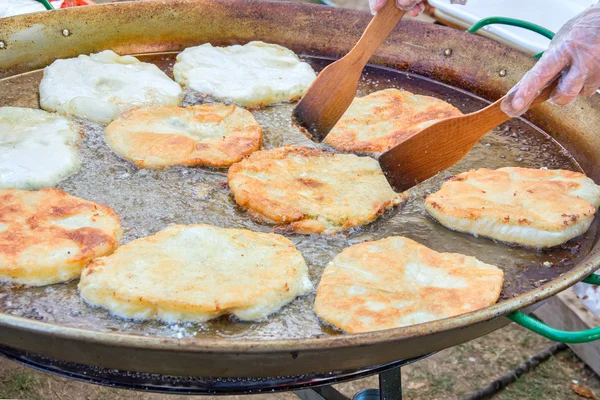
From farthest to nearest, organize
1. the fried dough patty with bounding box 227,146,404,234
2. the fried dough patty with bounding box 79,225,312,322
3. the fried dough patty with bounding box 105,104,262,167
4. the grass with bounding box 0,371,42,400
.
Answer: the grass with bounding box 0,371,42,400 → the fried dough patty with bounding box 105,104,262,167 → the fried dough patty with bounding box 227,146,404,234 → the fried dough patty with bounding box 79,225,312,322

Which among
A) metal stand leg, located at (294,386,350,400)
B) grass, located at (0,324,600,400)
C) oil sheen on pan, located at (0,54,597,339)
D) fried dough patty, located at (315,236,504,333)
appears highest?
fried dough patty, located at (315,236,504,333)

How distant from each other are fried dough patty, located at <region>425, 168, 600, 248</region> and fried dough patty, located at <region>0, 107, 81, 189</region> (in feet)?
5.20

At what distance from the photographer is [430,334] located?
1712 mm

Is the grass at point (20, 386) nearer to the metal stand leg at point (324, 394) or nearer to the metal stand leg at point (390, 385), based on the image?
the metal stand leg at point (324, 394)

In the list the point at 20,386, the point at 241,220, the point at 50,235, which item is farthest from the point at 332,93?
the point at 20,386

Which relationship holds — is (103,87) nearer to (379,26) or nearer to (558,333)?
(379,26)

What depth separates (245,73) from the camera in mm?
3617

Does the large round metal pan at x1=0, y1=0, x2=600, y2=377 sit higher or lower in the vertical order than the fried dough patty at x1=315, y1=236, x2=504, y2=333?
higher

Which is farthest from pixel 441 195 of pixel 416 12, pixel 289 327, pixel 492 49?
pixel 492 49

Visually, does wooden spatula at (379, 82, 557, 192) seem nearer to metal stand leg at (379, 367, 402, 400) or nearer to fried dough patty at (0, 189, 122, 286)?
metal stand leg at (379, 367, 402, 400)

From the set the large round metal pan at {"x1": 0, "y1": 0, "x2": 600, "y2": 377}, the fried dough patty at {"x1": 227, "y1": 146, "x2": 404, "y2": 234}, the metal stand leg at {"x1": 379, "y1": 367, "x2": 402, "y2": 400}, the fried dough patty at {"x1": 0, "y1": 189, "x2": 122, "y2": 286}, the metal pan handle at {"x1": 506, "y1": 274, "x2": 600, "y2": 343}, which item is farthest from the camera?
the large round metal pan at {"x1": 0, "y1": 0, "x2": 600, "y2": 377}

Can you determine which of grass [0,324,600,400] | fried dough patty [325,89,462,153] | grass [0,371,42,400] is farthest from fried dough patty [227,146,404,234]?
grass [0,371,42,400]

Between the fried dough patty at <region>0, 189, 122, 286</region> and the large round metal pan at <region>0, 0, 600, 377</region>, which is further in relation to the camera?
the large round metal pan at <region>0, 0, 600, 377</region>

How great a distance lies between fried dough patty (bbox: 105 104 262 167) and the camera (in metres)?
2.86
